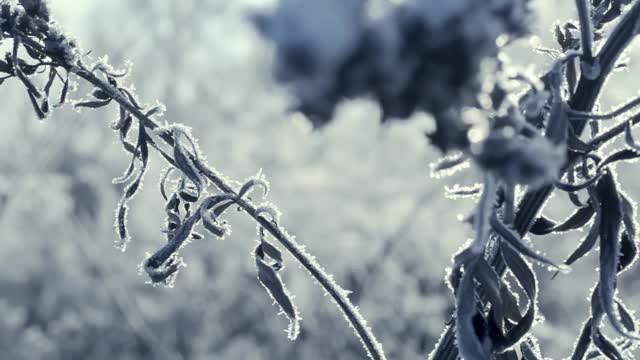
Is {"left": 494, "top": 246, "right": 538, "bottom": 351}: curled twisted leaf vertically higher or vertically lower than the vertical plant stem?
lower

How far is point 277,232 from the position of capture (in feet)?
3.30

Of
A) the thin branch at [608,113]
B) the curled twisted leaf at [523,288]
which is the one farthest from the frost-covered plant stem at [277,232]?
the thin branch at [608,113]

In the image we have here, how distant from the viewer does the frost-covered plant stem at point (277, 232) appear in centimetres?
99

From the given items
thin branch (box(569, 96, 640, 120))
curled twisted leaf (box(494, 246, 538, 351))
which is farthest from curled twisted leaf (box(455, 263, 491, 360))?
thin branch (box(569, 96, 640, 120))

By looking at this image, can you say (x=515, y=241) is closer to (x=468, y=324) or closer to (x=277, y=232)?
(x=468, y=324)

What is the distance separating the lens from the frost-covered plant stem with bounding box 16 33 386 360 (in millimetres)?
985

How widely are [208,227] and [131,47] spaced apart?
4.92 meters

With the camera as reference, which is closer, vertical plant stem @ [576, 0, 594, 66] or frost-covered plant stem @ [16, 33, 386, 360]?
vertical plant stem @ [576, 0, 594, 66]

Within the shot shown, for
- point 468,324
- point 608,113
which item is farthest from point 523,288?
point 608,113

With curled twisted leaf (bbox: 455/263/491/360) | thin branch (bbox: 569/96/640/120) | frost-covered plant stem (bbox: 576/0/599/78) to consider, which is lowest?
curled twisted leaf (bbox: 455/263/491/360)

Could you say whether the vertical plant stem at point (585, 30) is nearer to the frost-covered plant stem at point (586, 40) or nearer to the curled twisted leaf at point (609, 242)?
the frost-covered plant stem at point (586, 40)

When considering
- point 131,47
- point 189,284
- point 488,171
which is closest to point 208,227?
point 488,171

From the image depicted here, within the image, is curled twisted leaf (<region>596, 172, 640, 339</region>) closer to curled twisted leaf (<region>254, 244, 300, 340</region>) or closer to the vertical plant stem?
the vertical plant stem

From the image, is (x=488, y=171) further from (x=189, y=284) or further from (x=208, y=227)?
(x=189, y=284)
